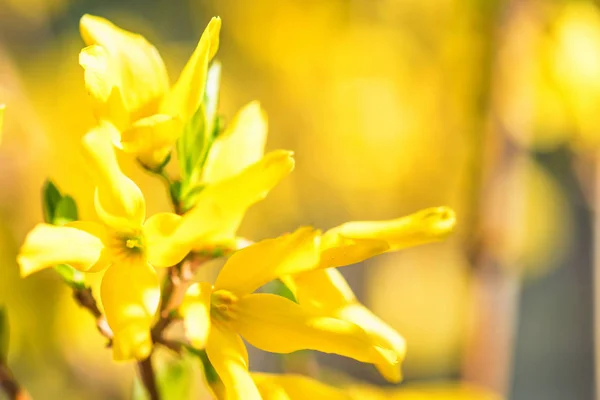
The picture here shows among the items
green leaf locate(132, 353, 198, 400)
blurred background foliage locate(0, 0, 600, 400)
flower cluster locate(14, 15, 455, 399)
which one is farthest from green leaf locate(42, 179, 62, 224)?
blurred background foliage locate(0, 0, 600, 400)

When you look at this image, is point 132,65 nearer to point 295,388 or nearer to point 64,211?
point 64,211

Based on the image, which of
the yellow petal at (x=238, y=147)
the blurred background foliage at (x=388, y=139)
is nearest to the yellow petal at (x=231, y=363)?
the yellow petal at (x=238, y=147)

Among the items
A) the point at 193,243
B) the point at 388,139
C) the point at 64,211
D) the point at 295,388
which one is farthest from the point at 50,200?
the point at 388,139

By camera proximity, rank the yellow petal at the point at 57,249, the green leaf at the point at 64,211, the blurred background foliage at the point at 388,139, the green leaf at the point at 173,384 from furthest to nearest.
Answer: the blurred background foliage at the point at 388,139 → the green leaf at the point at 173,384 → the green leaf at the point at 64,211 → the yellow petal at the point at 57,249

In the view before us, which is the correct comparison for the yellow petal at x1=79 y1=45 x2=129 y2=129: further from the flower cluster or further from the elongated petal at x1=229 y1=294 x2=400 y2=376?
the elongated petal at x1=229 y1=294 x2=400 y2=376

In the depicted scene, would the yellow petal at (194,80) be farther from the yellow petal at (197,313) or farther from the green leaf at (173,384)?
the green leaf at (173,384)

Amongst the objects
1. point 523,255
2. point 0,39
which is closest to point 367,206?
point 523,255
